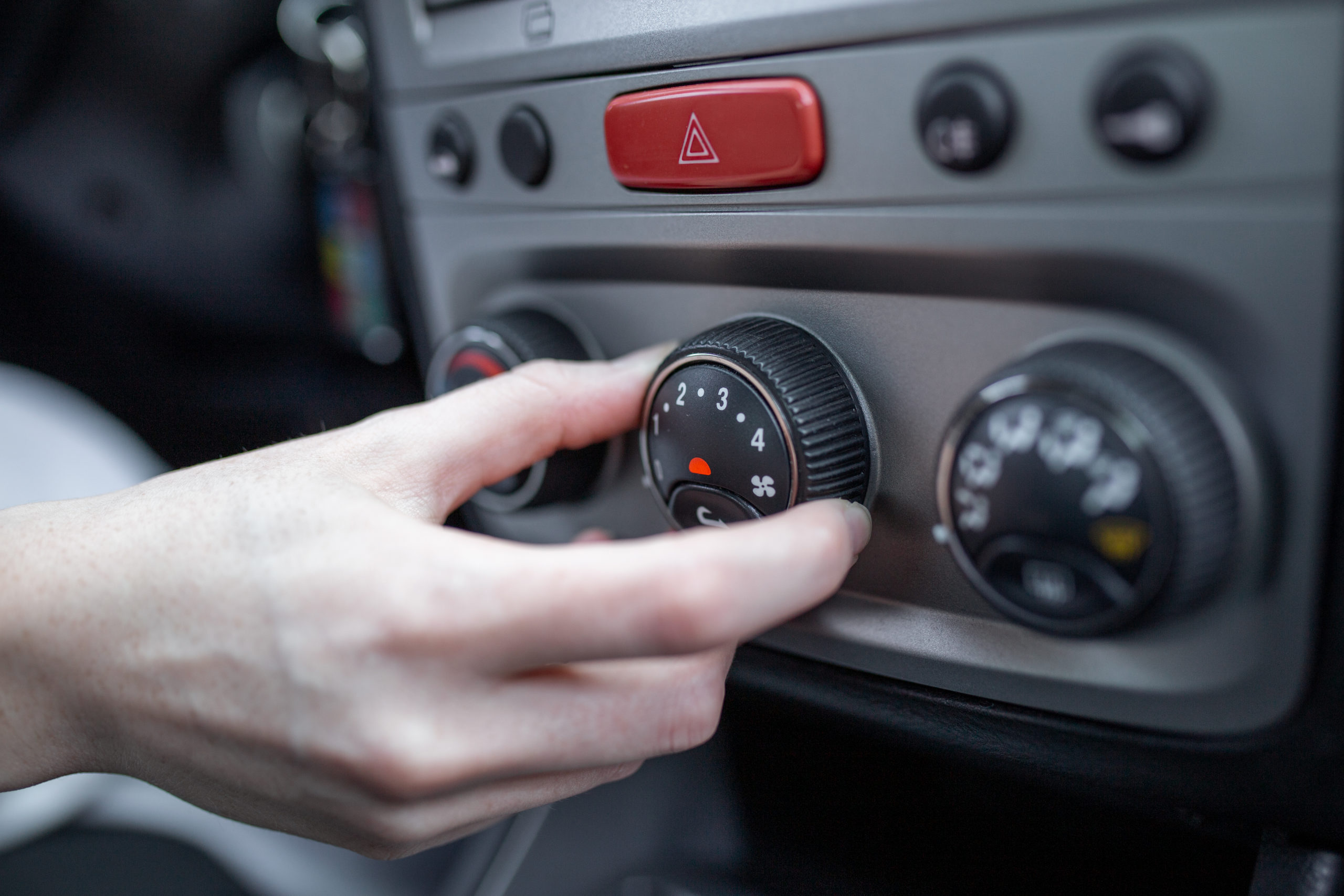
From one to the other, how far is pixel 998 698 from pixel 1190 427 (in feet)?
0.51

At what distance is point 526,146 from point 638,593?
0.27 metres

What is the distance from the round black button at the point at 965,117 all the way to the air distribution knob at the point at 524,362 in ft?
0.81

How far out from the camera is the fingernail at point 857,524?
390 millimetres

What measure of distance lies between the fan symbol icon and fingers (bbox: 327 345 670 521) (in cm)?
10

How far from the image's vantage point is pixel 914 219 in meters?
0.37

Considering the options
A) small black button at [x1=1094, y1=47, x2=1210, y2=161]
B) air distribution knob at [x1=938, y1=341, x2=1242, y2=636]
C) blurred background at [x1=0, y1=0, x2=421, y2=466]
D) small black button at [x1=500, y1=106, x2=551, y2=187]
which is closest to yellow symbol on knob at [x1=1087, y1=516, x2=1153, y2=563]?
air distribution knob at [x1=938, y1=341, x2=1242, y2=636]

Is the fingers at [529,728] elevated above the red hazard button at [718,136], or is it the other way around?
the red hazard button at [718,136]

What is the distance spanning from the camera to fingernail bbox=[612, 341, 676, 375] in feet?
1.63

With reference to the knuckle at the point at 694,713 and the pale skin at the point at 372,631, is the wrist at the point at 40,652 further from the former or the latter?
the knuckle at the point at 694,713

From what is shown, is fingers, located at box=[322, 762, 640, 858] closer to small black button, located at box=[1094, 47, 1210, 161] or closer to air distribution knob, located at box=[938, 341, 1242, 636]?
air distribution knob, located at box=[938, 341, 1242, 636]

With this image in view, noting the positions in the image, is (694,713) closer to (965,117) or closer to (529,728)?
(529,728)

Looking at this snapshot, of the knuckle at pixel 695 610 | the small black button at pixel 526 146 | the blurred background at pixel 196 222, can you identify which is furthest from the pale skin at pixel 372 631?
the blurred background at pixel 196 222

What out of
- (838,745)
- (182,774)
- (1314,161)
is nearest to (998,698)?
(838,745)

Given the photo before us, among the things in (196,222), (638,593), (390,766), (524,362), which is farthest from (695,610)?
(196,222)
